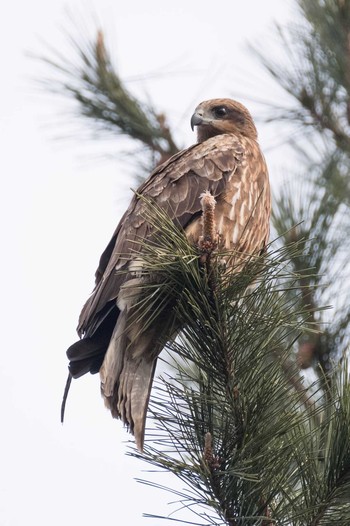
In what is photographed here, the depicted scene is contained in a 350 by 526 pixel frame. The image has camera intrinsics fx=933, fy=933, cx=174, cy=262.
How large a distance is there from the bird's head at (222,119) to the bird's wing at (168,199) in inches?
24.7

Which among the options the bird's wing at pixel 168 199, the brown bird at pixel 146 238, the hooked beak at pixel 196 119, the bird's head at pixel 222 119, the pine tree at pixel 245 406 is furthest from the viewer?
the bird's head at pixel 222 119

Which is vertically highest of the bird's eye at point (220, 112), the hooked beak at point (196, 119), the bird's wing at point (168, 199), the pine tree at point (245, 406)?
the bird's eye at point (220, 112)

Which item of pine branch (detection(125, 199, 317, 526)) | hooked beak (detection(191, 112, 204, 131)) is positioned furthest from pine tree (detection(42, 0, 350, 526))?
hooked beak (detection(191, 112, 204, 131))

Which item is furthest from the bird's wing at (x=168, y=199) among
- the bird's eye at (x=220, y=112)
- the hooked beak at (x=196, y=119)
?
the bird's eye at (x=220, y=112)

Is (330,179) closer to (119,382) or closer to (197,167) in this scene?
(197,167)

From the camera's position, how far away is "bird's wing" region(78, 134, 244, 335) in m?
4.38

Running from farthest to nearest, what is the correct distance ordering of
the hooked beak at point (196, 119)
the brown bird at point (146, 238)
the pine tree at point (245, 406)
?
the hooked beak at point (196, 119), the brown bird at point (146, 238), the pine tree at point (245, 406)

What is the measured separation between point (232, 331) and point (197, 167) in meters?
1.64

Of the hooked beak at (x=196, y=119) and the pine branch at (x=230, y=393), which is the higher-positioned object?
the hooked beak at (x=196, y=119)

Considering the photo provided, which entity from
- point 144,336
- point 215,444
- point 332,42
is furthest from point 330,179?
point 215,444

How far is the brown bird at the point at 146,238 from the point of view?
14.0 feet

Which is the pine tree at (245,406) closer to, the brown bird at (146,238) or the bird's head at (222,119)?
the brown bird at (146,238)

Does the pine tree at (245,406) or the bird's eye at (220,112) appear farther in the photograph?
the bird's eye at (220,112)

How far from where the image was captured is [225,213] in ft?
15.2
